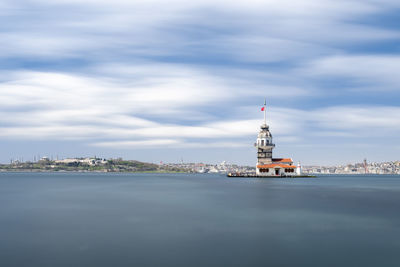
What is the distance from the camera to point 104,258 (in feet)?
80.8

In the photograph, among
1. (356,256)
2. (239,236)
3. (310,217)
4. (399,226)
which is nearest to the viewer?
(356,256)

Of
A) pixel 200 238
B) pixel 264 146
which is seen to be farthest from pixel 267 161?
pixel 200 238

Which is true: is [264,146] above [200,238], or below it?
above

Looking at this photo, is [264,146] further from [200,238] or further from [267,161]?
[200,238]

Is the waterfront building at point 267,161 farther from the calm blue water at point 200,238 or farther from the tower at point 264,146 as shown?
the calm blue water at point 200,238

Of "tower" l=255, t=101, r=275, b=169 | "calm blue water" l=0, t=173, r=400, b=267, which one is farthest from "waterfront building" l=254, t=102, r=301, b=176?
"calm blue water" l=0, t=173, r=400, b=267

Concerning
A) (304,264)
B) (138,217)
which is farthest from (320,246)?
(138,217)

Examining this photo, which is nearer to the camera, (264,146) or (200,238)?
(200,238)

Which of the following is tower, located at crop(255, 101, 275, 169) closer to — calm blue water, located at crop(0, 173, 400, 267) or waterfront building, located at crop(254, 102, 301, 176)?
waterfront building, located at crop(254, 102, 301, 176)

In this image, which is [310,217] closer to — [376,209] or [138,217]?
[376,209]

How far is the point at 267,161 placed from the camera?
16800 centimetres

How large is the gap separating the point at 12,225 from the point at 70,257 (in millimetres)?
17046

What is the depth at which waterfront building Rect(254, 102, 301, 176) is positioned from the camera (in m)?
166

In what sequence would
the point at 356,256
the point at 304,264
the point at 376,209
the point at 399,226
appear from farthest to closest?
the point at 376,209, the point at 399,226, the point at 356,256, the point at 304,264
